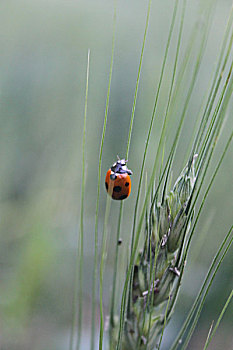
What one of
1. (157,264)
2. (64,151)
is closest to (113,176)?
(157,264)

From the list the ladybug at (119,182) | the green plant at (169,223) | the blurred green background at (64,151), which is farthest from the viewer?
the blurred green background at (64,151)

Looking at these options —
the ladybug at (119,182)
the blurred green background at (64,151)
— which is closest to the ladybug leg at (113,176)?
the ladybug at (119,182)

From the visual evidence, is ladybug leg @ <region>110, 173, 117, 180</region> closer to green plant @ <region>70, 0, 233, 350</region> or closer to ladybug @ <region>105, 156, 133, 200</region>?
ladybug @ <region>105, 156, 133, 200</region>

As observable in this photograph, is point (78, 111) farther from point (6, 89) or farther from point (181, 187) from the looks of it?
point (181, 187)

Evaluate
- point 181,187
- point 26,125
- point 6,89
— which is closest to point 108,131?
point 26,125

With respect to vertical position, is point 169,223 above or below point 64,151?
above

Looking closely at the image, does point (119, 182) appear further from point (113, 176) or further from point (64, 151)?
point (64, 151)

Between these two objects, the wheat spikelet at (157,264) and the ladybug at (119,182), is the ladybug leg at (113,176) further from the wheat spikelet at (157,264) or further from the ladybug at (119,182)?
the wheat spikelet at (157,264)

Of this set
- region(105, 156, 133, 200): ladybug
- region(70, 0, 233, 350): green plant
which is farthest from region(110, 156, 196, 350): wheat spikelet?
region(105, 156, 133, 200): ladybug
